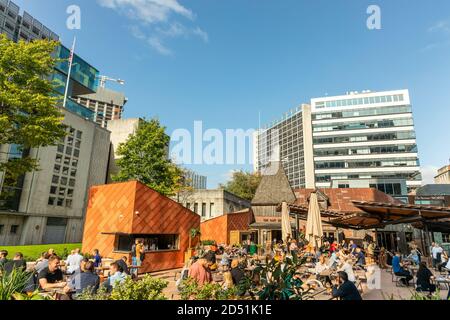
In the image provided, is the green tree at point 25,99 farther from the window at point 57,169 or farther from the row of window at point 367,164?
the row of window at point 367,164

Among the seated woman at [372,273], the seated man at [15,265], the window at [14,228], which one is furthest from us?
the window at [14,228]

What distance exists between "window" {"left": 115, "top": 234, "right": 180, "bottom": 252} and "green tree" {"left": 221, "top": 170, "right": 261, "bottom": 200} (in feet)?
115

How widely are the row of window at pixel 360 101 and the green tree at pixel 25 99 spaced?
6662cm

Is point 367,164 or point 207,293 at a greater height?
point 367,164

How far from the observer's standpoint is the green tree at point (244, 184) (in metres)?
51.3

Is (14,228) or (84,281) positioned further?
(14,228)

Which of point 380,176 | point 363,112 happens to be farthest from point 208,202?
point 363,112

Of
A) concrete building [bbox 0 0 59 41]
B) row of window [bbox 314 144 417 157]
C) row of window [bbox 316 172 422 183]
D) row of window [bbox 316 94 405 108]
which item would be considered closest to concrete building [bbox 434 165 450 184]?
row of window [bbox 316 172 422 183]

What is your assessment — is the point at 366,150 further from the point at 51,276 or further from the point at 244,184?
the point at 51,276

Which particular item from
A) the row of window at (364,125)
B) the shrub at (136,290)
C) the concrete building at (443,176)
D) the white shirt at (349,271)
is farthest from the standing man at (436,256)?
the concrete building at (443,176)

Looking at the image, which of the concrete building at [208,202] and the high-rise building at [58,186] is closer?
the high-rise building at [58,186]

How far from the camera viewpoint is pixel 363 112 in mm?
66750

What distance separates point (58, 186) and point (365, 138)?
6506 cm
